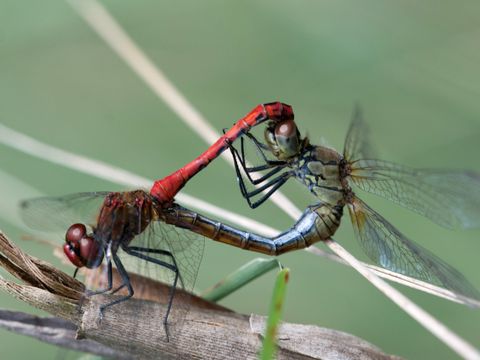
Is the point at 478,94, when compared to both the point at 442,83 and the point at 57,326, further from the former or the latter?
the point at 57,326

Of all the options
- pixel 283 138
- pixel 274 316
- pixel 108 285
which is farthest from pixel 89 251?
pixel 274 316

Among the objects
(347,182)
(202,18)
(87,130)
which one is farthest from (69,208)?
(202,18)

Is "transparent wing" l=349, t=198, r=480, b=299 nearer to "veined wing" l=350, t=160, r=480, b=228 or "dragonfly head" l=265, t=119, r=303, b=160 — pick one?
"veined wing" l=350, t=160, r=480, b=228

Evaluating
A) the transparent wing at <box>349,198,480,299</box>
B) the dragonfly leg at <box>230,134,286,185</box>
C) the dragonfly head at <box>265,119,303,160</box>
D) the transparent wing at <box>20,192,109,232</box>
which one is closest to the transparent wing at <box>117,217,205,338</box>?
the transparent wing at <box>20,192,109,232</box>

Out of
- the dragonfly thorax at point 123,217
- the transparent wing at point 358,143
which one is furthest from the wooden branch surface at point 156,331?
the transparent wing at point 358,143

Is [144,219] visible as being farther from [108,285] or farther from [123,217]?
[108,285]

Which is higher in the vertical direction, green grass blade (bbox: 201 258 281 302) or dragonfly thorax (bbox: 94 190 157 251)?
dragonfly thorax (bbox: 94 190 157 251)

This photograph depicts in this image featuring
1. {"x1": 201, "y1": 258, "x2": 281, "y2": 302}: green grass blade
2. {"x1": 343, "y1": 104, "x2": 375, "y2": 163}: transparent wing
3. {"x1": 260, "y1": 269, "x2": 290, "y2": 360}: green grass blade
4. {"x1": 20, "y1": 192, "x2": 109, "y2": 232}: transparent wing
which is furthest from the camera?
{"x1": 343, "y1": 104, "x2": 375, "y2": 163}: transparent wing

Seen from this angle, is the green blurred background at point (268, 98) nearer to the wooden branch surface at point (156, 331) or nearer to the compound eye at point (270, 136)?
the compound eye at point (270, 136)
